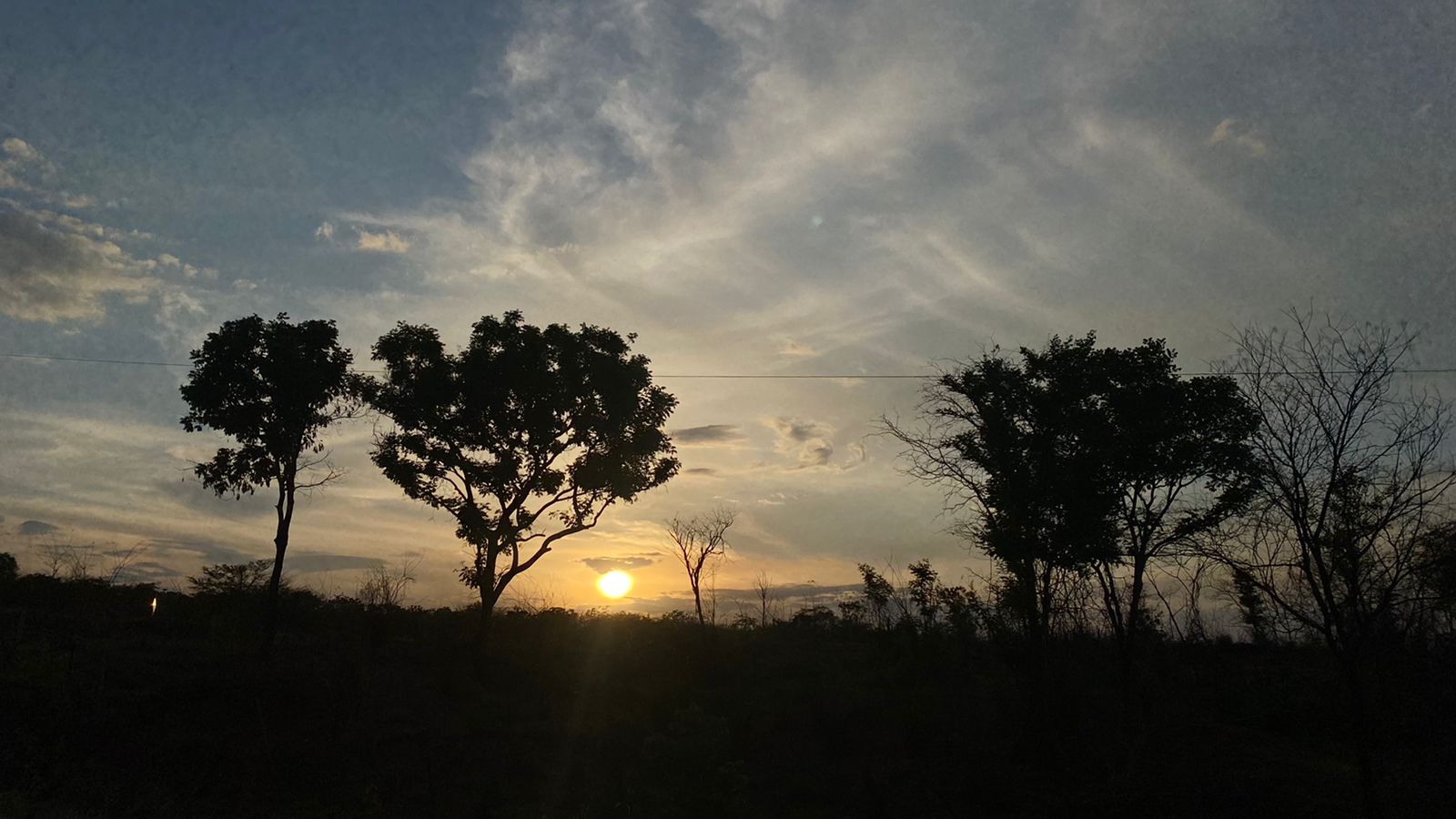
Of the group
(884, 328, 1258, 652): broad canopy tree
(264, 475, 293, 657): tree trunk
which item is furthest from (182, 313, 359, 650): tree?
(884, 328, 1258, 652): broad canopy tree

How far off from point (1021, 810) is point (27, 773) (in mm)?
19599

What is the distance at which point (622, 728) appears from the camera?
22.2 metres

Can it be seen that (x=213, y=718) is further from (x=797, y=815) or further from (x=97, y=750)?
(x=797, y=815)

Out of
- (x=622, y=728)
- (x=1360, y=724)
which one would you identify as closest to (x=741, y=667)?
(x=622, y=728)

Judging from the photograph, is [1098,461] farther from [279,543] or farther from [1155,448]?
[279,543]

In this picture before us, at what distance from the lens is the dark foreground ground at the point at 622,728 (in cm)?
1552

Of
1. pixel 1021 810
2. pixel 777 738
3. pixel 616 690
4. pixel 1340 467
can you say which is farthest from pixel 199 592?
pixel 1340 467

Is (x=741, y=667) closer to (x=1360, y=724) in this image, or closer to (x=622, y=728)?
(x=622, y=728)

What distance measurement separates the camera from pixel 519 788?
17453mm

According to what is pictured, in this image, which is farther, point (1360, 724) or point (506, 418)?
point (506, 418)

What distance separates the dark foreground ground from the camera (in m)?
15.5

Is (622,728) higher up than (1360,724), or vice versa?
(1360,724)

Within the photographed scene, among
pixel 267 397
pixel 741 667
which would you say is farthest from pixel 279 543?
pixel 741 667

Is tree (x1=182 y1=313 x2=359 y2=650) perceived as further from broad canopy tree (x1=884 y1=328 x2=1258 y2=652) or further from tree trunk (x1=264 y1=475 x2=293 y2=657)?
broad canopy tree (x1=884 y1=328 x2=1258 y2=652)
